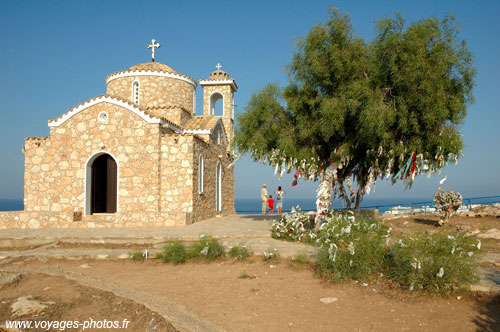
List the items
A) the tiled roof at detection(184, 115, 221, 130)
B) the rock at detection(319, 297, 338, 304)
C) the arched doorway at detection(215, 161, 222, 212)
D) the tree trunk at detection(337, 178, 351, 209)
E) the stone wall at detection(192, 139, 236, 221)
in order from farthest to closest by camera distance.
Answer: the arched doorway at detection(215, 161, 222, 212) < the tiled roof at detection(184, 115, 221, 130) < the stone wall at detection(192, 139, 236, 221) < the tree trunk at detection(337, 178, 351, 209) < the rock at detection(319, 297, 338, 304)

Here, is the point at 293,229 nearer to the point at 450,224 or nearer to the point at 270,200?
the point at 450,224

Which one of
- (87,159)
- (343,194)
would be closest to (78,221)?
(87,159)

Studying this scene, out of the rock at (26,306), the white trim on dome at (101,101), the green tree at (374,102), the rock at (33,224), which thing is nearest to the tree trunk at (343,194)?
the green tree at (374,102)

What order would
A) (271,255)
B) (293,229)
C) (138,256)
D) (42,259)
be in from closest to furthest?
(271,255)
(138,256)
(42,259)
(293,229)

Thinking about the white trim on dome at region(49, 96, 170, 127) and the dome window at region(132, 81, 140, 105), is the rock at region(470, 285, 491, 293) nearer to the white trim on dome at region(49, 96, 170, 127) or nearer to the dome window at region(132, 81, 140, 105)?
the white trim on dome at region(49, 96, 170, 127)

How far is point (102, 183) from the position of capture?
52.4ft

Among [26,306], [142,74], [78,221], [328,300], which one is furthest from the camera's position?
[142,74]

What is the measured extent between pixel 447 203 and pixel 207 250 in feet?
31.5

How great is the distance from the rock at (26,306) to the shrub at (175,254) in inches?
114

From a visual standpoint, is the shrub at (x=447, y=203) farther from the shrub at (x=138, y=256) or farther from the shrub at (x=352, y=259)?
the shrub at (x=138, y=256)

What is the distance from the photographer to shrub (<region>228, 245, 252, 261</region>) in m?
7.95

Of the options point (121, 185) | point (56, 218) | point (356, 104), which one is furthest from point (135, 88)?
point (356, 104)

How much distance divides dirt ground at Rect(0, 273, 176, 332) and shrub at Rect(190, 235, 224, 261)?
240 cm

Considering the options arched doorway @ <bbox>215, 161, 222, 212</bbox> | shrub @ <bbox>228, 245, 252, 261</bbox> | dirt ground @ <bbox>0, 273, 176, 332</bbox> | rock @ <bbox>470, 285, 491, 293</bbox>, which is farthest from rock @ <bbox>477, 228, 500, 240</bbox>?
arched doorway @ <bbox>215, 161, 222, 212</bbox>
